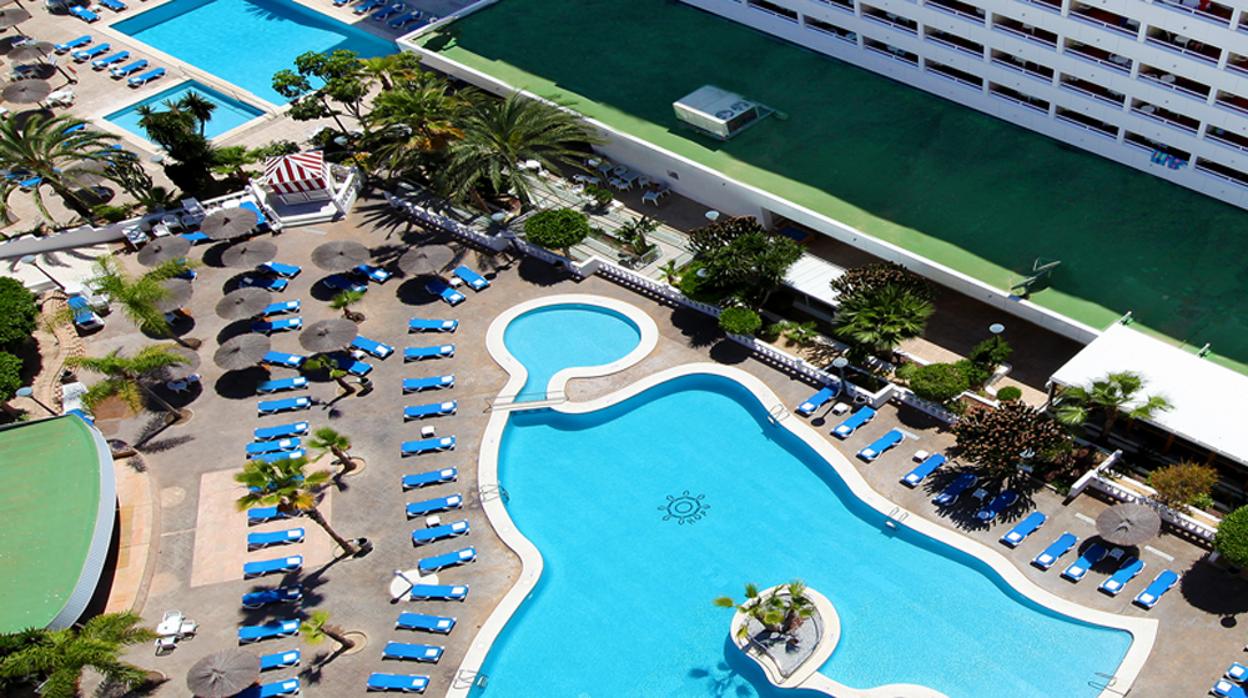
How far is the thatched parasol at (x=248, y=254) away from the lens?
5184 cm

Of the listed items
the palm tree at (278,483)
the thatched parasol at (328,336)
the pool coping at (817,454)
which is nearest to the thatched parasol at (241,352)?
the thatched parasol at (328,336)

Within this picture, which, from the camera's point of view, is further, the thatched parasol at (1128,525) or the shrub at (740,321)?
the shrub at (740,321)

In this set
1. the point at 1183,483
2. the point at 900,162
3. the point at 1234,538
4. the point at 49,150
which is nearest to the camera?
the point at 1234,538

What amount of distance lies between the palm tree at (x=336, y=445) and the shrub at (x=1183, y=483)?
29.0 m

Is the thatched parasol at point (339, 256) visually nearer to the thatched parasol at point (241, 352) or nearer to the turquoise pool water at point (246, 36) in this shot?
the thatched parasol at point (241, 352)

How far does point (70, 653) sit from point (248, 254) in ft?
72.7

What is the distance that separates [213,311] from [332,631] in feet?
68.7

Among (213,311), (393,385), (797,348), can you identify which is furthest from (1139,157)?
(213,311)

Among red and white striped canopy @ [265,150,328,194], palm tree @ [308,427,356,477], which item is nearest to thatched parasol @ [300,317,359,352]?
palm tree @ [308,427,356,477]

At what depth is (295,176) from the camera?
184ft

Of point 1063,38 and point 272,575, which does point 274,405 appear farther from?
point 1063,38

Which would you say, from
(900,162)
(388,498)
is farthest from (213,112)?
(900,162)

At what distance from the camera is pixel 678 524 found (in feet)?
134

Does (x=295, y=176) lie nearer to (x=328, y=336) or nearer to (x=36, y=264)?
(x=328, y=336)
